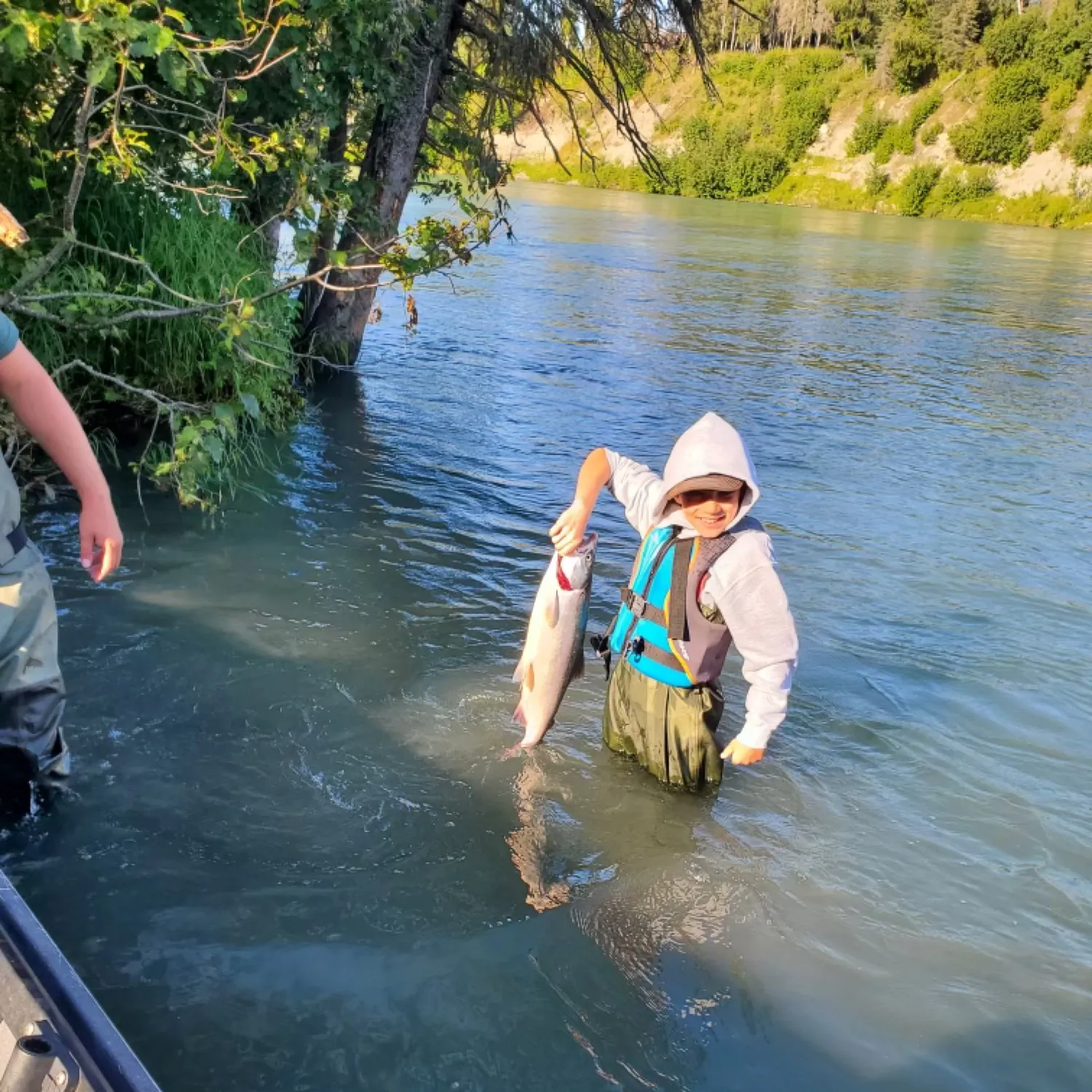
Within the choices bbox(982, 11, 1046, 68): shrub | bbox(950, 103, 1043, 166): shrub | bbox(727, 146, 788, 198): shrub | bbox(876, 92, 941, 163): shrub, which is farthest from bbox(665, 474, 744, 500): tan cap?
bbox(982, 11, 1046, 68): shrub

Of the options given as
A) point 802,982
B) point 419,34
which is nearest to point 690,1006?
point 802,982

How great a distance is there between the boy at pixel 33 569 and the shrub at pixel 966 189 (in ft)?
230

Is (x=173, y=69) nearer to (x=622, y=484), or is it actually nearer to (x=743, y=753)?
(x=622, y=484)

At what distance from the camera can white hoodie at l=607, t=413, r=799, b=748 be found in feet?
13.8

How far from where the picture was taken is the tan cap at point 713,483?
4172mm

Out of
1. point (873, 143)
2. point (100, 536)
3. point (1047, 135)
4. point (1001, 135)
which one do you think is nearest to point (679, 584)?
point (100, 536)

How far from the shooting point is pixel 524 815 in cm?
488

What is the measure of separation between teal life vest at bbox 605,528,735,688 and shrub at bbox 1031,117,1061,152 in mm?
72507

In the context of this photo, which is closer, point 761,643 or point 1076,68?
point 761,643

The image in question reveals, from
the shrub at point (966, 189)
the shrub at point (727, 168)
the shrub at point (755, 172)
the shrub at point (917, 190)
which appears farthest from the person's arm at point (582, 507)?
the shrub at point (755, 172)

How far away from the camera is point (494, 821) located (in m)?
4.79

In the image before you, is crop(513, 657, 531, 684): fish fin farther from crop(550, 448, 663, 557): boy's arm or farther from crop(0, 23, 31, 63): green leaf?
crop(0, 23, 31, 63): green leaf

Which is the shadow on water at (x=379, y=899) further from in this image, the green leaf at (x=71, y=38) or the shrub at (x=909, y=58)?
the shrub at (x=909, y=58)

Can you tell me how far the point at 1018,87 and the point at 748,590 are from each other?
254 ft
